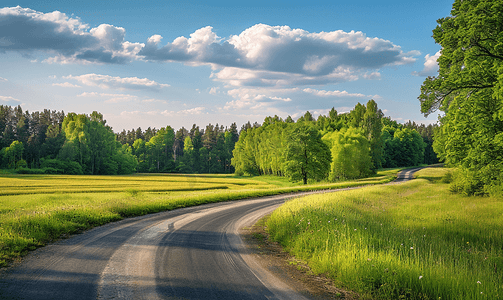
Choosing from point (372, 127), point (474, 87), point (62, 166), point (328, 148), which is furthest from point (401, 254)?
point (62, 166)

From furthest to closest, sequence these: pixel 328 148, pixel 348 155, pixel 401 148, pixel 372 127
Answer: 1. pixel 401 148
2. pixel 372 127
3. pixel 348 155
4. pixel 328 148

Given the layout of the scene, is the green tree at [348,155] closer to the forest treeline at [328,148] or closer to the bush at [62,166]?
the forest treeline at [328,148]

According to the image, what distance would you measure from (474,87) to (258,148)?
7817cm

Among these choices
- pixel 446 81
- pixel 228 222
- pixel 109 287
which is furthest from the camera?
A: pixel 446 81

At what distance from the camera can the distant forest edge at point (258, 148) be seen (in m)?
56.0

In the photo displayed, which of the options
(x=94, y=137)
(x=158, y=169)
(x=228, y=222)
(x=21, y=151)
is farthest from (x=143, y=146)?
(x=228, y=222)

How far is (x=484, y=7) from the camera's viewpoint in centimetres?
1585

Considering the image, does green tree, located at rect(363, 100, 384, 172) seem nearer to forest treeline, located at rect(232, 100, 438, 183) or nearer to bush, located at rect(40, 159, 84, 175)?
forest treeline, located at rect(232, 100, 438, 183)

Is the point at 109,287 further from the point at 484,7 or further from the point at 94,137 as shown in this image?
the point at 94,137

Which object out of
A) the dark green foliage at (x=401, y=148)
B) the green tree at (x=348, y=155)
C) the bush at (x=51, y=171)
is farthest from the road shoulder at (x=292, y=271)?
the dark green foliage at (x=401, y=148)

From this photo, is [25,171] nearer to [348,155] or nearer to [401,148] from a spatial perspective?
[348,155]

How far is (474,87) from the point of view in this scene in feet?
58.4

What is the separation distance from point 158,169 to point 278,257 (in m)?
135

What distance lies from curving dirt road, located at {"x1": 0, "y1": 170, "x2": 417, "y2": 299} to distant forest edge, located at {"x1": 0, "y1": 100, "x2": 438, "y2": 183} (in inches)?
Result: 1775
